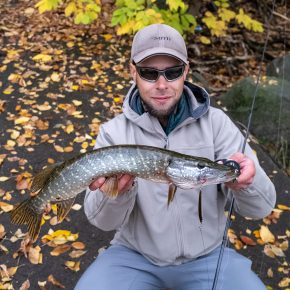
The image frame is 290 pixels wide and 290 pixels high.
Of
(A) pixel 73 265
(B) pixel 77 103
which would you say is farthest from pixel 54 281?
(B) pixel 77 103

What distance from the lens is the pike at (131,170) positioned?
6.72 ft

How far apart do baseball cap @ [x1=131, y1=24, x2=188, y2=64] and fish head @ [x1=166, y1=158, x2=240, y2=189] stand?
77 cm

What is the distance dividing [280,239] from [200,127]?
1761 millimetres

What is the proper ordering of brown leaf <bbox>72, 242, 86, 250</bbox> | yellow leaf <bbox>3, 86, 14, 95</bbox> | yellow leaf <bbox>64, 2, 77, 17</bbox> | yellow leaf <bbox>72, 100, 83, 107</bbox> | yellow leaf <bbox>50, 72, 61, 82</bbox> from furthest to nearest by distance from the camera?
1. yellow leaf <bbox>50, 72, 61, 82</bbox>
2. yellow leaf <bbox>3, 86, 14, 95</bbox>
3. yellow leaf <bbox>72, 100, 83, 107</bbox>
4. yellow leaf <bbox>64, 2, 77, 17</bbox>
5. brown leaf <bbox>72, 242, 86, 250</bbox>

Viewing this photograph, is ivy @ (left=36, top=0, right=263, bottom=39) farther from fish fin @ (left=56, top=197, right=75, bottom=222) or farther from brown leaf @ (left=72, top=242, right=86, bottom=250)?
fish fin @ (left=56, top=197, right=75, bottom=222)

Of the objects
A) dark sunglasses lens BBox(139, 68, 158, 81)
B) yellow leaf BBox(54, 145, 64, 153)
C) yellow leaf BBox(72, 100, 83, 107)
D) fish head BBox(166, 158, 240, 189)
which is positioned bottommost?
yellow leaf BBox(54, 145, 64, 153)

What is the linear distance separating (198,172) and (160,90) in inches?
26.1

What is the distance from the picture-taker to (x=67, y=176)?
2211mm

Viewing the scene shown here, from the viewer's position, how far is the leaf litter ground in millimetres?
3312

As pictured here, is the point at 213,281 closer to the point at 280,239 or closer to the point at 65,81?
the point at 280,239

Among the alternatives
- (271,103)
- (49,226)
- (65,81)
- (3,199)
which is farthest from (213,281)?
(65,81)

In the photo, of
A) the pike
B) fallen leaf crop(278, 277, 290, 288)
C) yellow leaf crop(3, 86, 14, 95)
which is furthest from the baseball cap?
yellow leaf crop(3, 86, 14, 95)

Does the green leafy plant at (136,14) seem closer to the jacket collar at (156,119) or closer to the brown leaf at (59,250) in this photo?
the jacket collar at (156,119)

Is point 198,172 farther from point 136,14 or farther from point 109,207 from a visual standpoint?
point 136,14
